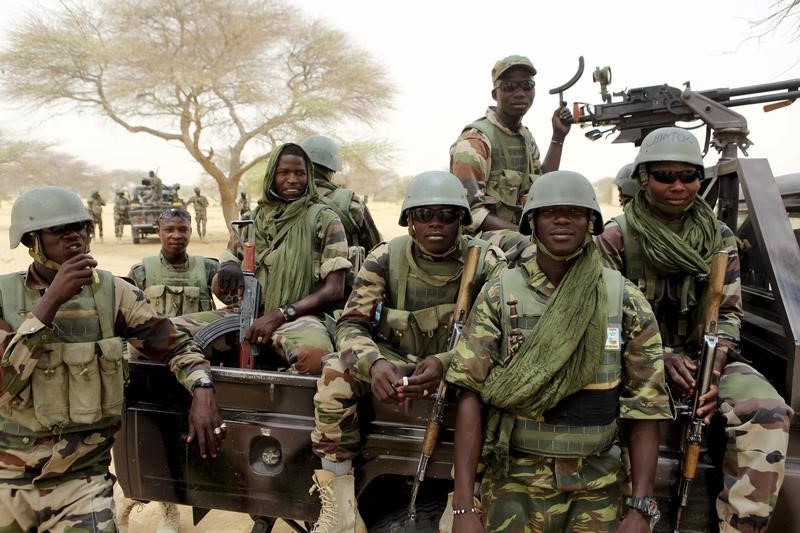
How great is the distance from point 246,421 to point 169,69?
23523 millimetres

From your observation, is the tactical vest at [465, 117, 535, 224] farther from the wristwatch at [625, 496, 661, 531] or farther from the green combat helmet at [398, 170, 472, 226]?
the wristwatch at [625, 496, 661, 531]

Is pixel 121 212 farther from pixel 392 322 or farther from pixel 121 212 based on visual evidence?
pixel 392 322

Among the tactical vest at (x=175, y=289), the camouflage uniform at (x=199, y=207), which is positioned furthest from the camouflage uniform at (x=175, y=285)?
the camouflage uniform at (x=199, y=207)

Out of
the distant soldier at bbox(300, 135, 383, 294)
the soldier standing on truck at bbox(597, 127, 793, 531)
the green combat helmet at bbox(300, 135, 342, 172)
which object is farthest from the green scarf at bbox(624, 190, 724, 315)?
the green combat helmet at bbox(300, 135, 342, 172)

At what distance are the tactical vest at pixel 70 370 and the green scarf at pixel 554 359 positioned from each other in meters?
1.50

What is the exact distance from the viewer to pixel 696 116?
20.2ft

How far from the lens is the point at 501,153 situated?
4113 millimetres

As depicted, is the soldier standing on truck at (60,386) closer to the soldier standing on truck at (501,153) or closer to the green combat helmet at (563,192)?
the green combat helmet at (563,192)

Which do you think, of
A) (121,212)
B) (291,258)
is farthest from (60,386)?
(121,212)

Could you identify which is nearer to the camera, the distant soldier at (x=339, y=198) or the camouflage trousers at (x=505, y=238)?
the camouflage trousers at (x=505, y=238)

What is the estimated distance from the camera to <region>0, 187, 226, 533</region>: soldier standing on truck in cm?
254

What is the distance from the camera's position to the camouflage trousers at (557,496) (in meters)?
2.20

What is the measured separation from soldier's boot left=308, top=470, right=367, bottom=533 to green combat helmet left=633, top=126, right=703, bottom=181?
71.5 inches

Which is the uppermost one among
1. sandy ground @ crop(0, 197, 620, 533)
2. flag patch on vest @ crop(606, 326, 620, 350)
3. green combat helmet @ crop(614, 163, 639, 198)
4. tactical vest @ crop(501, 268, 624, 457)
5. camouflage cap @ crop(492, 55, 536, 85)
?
camouflage cap @ crop(492, 55, 536, 85)
